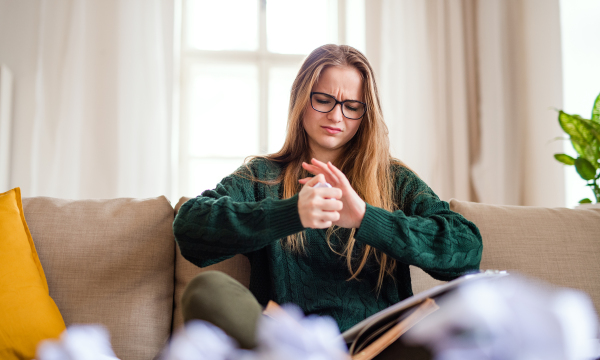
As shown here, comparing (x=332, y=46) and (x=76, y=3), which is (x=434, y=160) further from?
(x=76, y=3)

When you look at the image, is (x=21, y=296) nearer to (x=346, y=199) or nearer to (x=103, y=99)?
(x=346, y=199)

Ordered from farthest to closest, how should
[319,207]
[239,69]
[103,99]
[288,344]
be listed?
[239,69] → [103,99] → [319,207] → [288,344]

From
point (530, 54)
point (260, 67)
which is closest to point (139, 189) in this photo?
point (260, 67)

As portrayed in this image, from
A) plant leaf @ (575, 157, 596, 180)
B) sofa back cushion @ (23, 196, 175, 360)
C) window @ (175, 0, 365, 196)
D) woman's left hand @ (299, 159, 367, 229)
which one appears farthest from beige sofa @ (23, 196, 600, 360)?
window @ (175, 0, 365, 196)

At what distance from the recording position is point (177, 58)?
2770mm

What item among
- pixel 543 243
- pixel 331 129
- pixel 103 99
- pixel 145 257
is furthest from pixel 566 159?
pixel 103 99

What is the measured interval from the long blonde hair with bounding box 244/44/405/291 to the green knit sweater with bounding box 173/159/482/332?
0.15 ft

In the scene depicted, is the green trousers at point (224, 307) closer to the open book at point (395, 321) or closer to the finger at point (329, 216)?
the open book at point (395, 321)

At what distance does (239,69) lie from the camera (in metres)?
2.86

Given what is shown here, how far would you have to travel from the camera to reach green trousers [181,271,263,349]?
60 centimetres

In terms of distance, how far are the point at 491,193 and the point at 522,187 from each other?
0.17 meters

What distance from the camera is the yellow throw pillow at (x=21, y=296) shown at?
98cm

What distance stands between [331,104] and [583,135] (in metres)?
1.21

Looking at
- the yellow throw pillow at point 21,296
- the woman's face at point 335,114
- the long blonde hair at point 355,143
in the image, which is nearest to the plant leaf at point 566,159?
the long blonde hair at point 355,143
